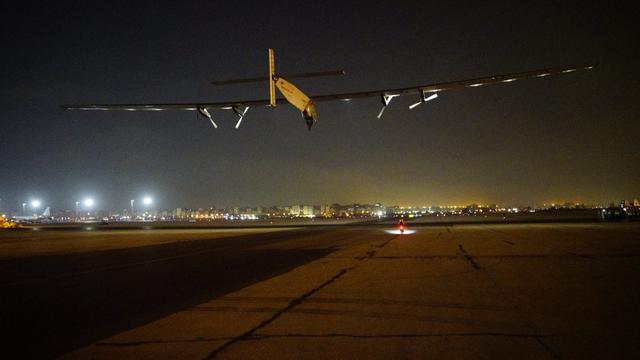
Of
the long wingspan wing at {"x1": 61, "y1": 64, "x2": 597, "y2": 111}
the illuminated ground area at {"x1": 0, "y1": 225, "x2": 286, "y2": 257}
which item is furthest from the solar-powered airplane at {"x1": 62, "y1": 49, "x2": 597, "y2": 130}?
the illuminated ground area at {"x1": 0, "y1": 225, "x2": 286, "y2": 257}

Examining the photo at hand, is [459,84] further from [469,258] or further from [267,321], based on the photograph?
[267,321]

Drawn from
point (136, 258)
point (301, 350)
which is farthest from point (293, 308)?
point (136, 258)

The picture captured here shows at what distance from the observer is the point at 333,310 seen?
371 inches

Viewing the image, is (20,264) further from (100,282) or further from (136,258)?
(100,282)

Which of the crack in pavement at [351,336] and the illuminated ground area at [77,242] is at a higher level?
the illuminated ground area at [77,242]

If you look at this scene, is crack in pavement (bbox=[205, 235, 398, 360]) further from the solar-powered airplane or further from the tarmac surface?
the solar-powered airplane

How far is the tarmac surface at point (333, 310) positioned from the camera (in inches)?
272

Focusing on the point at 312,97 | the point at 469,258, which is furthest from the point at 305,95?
the point at 469,258

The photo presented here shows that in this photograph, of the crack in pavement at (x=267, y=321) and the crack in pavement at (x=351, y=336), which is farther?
the crack in pavement at (x=351, y=336)

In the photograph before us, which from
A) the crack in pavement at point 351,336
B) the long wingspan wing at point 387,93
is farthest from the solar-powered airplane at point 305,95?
the crack in pavement at point 351,336

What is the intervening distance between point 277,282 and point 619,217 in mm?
55369

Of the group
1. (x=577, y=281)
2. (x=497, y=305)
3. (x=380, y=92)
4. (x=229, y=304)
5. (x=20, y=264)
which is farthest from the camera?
(x=380, y=92)

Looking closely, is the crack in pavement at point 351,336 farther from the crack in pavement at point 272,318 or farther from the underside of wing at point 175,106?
the underside of wing at point 175,106

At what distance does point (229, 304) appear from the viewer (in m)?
10.2
